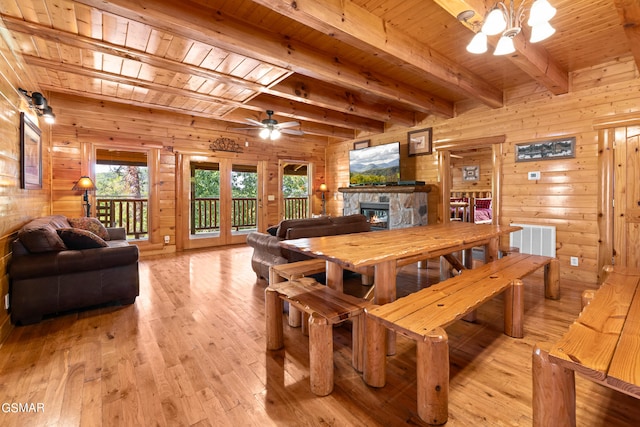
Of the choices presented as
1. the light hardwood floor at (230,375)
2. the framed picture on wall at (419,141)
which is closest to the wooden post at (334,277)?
the light hardwood floor at (230,375)

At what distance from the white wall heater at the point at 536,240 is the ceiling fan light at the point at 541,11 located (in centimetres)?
320

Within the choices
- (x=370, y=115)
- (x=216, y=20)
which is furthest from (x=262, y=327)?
(x=370, y=115)

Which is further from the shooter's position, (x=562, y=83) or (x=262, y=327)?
(x=562, y=83)

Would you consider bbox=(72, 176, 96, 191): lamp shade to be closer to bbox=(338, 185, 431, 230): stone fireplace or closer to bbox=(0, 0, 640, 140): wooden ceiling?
bbox=(0, 0, 640, 140): wooden ceiling

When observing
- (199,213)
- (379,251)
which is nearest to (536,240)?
(379,251)

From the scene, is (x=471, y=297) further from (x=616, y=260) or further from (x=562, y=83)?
(x=562, y=83)

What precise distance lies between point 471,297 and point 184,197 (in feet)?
18.5

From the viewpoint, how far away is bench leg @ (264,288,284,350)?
212 cm

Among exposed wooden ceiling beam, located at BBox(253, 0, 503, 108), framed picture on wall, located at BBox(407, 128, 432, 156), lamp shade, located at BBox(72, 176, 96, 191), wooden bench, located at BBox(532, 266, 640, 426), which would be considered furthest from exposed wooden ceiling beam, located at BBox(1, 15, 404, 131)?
wooden bench, located at BBox(532, 266, 640, 426)

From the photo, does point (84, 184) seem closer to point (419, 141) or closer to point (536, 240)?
point (419, 141)

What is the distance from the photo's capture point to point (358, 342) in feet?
6.20

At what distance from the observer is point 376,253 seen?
192 centimetres

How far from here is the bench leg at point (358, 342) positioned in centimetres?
186

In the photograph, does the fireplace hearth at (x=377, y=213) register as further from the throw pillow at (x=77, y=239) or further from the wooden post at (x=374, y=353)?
the throw pillow at (x=77, y=239)
